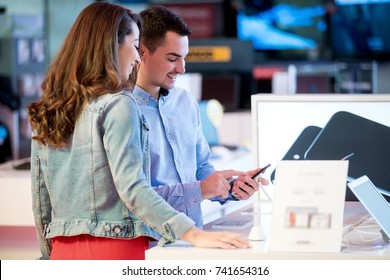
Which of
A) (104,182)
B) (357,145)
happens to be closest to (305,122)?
(357,145)

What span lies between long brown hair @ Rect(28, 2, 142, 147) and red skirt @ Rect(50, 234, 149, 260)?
0.86 ft

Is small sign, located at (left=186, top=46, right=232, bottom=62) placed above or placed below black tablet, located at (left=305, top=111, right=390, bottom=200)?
above

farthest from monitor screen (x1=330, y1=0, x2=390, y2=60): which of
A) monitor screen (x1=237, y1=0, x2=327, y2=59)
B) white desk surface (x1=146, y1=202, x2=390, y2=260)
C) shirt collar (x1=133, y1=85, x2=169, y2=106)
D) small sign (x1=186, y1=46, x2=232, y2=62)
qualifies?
white desk surface (x1=146, y1=202, x2=390, y2=260)

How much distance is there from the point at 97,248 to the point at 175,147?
1.86 feet

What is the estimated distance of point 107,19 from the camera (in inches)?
90.0

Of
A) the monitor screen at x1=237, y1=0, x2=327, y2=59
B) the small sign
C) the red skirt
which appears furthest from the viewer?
the monitor screen at x1=237, y1=0, x2=327, y2=59

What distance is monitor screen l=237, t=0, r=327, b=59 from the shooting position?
479 inches

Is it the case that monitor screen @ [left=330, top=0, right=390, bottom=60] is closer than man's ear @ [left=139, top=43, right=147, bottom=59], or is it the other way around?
man's ear @ [left=139, top=43, right=147, bottom=59]

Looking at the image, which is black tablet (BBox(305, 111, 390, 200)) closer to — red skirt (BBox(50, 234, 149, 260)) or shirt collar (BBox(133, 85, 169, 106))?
shirt collar (BBox(133, 85, 169, 106))

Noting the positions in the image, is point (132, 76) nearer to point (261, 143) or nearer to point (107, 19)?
point (107, 19)

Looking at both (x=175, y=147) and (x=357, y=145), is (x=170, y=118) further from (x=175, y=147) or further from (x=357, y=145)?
(x=357, y=145)

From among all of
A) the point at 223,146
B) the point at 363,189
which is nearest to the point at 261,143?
the point at 363,189

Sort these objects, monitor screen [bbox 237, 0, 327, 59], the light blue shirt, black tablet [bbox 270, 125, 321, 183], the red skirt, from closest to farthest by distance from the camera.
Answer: the red skirt → the light blue shirt → black tablet [bbox 270, 125, 321, 183] → monitor screen [bbox 237, 0, 327, 59]

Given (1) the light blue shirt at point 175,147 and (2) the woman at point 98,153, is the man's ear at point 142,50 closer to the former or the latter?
(1) the light blue shirt at point 175,147
